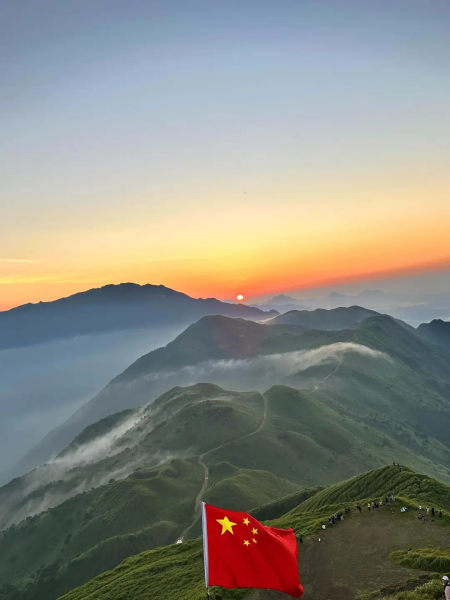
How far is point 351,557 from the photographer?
3912 cm

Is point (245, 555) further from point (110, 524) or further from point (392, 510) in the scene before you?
point (110, 524)

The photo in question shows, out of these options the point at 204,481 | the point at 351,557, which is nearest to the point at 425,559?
the point at 351,557

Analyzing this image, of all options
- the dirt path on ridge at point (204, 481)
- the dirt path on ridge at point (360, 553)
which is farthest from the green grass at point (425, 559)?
the dirt path on ridge at point (204, 481)

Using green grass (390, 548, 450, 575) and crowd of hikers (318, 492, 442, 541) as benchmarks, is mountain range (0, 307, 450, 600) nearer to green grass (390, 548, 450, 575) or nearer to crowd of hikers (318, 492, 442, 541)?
crowd of hikers (318, 492, 442, 541)

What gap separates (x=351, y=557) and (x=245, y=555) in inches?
894

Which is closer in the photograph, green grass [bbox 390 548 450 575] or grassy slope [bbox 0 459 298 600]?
green grass [bbox 390 548 450 575]

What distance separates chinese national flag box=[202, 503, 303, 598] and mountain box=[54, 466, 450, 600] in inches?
466

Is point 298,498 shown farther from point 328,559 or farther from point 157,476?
point 157,476

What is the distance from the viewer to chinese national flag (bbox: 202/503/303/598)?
22312 mm

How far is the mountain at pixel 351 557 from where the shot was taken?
3291 centimetres

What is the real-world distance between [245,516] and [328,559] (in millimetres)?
22040

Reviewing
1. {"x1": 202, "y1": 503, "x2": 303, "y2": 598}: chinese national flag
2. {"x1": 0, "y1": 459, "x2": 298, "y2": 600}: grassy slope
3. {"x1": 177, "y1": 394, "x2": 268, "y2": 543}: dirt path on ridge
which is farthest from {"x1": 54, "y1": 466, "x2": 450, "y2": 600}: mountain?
{"x1": 177, "y1": 394, "x2": 268, "y2": 543}: dirt path on ridge

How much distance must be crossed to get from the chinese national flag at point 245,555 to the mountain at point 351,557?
11831 millimetres

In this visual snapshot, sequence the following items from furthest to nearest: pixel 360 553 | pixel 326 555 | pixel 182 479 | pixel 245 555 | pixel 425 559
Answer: pixel 182 479
pixel 326 555
pixel 360 553
pixel 425 559
pixel 245 555
